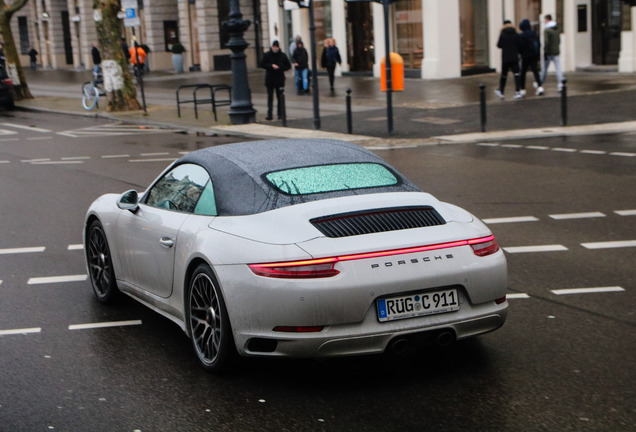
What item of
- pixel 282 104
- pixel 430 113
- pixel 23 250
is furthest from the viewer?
pixel 430 113

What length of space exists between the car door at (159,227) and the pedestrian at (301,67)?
25226mm

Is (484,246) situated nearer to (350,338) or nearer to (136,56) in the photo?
(350,338)

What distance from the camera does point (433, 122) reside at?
856 inches

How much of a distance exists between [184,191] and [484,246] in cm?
206

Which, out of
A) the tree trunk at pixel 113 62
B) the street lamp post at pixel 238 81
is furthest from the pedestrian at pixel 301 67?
the street lamp post at pixel 238 81

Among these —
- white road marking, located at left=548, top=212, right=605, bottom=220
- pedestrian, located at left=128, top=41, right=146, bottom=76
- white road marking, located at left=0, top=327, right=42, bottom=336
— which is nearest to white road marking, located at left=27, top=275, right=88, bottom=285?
white road marking, located at left=0, top=327, right=42, bottom=336

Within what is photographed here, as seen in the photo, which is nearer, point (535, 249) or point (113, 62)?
point (535, 249)

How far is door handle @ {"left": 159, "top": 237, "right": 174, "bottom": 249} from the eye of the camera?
613 centimetres

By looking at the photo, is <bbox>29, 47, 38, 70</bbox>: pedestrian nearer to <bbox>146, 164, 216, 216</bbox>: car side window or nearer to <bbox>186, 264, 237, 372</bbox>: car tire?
<bbox>146, 164, 216, 216</bbox>: car side window

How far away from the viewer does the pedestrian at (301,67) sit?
3181 centimetres

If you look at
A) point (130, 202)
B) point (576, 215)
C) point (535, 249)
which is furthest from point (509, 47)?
point (130, 202)

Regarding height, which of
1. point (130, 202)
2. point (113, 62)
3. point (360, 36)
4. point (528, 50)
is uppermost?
point (360, 36)

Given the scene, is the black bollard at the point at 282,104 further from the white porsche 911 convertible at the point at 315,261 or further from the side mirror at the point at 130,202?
the white porsche 911 convertible at the point at 315,261

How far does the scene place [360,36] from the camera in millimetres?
40344
